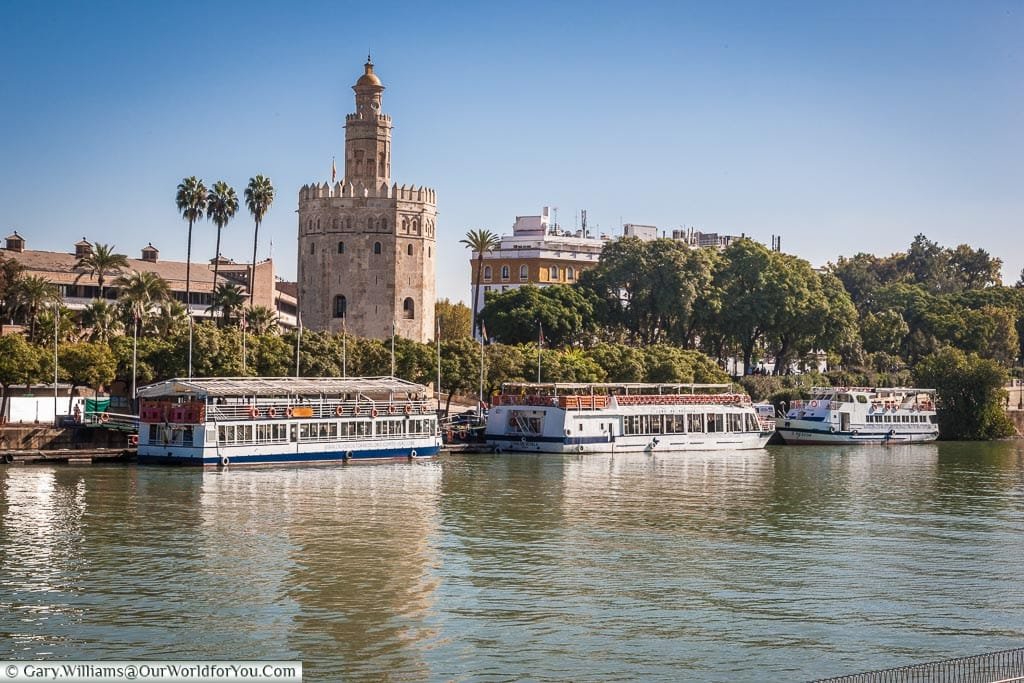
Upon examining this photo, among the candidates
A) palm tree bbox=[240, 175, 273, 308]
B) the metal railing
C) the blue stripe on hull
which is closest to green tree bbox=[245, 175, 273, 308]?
palm tree bbox=[240, 175, 273, 308]

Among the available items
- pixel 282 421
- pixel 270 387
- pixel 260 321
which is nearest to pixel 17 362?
pixel 270 387

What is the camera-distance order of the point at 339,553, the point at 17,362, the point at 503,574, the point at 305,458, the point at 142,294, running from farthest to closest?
1. the point at 142,294
2. the point at 17,362
3. the point at 305,458
4. the point at 339,553
5. the point at 503,574

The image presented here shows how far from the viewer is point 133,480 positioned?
5800 cm

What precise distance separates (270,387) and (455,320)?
66772 millimetres

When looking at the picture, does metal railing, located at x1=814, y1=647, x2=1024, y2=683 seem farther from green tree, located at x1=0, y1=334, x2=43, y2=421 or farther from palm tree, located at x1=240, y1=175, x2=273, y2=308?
palm tree, located at x1=240, y1=175, x2=273, y2=308

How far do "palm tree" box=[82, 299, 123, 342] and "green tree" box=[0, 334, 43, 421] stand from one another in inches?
335

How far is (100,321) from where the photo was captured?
264 feet

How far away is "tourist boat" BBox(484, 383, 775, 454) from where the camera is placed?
260 feet

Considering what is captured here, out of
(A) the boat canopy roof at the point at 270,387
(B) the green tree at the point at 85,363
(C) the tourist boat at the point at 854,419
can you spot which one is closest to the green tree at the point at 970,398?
(C) the tourist boat at the point at 854,419

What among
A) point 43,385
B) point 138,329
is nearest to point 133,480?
point 43,385

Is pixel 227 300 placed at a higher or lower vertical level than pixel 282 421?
higher

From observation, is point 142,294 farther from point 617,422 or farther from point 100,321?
point 617,422

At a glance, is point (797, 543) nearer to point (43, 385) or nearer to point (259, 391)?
point (259, 391)

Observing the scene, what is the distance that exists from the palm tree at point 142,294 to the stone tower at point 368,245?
21.4m
